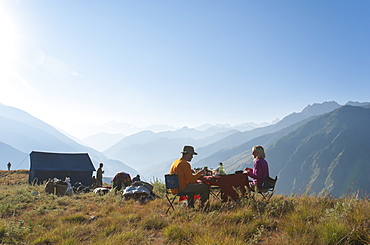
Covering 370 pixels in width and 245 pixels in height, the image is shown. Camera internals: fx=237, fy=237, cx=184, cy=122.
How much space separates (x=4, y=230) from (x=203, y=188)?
4.38m

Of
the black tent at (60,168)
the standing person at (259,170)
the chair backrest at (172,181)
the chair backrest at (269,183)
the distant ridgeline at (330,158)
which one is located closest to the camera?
the chair backrest at (172,181)

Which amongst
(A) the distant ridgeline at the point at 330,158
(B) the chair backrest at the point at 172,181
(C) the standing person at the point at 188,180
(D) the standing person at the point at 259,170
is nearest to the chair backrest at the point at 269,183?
(D) the standing person at the point at 259,170

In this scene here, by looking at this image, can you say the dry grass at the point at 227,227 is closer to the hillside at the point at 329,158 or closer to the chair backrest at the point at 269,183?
the chair backrest at the point at 269,183

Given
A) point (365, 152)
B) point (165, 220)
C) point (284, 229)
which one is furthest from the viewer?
point (365, 152)

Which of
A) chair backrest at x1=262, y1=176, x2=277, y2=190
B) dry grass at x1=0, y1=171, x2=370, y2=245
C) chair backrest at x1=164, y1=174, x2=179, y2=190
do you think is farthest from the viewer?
chair backrest at x1=262, y1=176, x2=277, y2=190

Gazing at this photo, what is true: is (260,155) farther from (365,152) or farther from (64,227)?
(365,152)

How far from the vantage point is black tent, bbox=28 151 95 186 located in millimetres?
21141

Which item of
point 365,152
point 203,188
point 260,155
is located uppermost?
point 260,155

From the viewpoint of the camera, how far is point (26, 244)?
4.21 m

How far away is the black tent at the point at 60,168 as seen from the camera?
21.1m

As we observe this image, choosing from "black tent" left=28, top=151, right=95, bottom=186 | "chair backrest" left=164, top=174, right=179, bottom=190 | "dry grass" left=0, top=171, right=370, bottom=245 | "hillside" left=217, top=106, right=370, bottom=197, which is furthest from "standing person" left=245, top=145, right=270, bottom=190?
"hillside" left=217, top=106, right=370, bottom=197

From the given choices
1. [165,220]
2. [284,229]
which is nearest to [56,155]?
[165,220]

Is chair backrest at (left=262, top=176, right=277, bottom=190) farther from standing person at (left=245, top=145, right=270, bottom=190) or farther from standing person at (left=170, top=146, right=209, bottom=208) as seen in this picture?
standing person at (left=170, top=146, right=209, bottom=208)

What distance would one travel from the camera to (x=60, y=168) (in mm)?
21531
